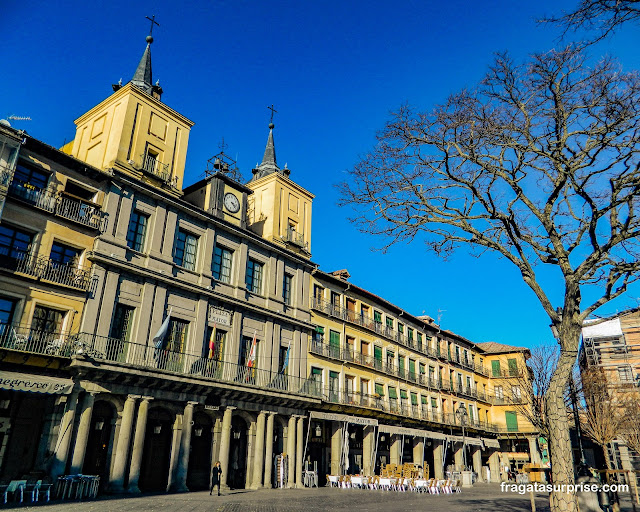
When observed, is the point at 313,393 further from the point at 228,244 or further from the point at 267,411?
the point at 228,244

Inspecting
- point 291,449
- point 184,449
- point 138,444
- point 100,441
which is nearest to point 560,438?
point 138,444

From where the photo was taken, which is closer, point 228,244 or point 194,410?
point 194,410

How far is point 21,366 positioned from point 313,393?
50.4ft

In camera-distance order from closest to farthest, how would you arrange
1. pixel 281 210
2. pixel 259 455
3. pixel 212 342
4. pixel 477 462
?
pixel 212 342, pixel 259 455, pixel 281 210, pixel 477 462

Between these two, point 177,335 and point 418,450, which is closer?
point 177,335

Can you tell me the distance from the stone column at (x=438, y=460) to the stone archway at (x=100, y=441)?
2728 cm

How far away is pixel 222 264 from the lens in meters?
25.7

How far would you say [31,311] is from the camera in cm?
1773

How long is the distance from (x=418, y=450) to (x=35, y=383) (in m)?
28.3

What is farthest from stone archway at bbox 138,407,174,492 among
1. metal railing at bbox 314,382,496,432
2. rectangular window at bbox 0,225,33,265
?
metal railing at bbox 314,382,496,432

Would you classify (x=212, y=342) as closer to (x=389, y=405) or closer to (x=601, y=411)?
(x=389, y=405)

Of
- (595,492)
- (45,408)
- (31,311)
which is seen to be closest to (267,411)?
(45,408)

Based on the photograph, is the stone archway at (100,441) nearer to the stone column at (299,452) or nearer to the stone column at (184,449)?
the stone column at (184,449)

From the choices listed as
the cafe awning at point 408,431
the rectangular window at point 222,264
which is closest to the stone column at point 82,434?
the rectangular window at point 222,264
